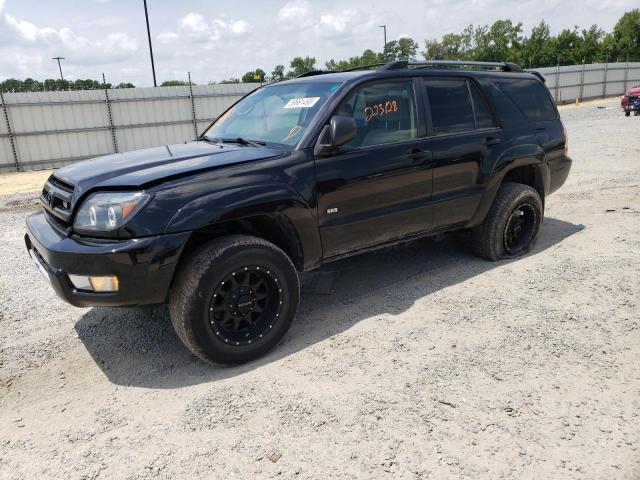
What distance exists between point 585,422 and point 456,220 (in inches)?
89.4

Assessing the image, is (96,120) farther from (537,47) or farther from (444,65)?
(537,47)

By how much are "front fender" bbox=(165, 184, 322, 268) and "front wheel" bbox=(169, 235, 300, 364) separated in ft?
0.63

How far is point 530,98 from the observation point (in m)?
5.17

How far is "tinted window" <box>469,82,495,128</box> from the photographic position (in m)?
4.63

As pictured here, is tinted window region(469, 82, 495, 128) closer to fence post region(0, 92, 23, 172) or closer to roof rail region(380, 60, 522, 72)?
roof rail region(380, 60, 522, 72)

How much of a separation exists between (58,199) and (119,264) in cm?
88

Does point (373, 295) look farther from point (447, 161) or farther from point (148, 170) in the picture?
point (148, 170)

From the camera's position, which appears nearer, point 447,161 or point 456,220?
point 447,161

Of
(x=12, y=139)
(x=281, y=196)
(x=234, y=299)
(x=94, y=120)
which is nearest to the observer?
(x=234, y=299)

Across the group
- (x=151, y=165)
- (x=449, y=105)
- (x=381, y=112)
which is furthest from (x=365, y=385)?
(x=449, y=105)

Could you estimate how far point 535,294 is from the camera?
4.13 meters

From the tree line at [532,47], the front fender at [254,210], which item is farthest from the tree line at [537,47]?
the front fender at [254,210]

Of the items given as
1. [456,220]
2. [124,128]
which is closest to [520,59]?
[124,128]

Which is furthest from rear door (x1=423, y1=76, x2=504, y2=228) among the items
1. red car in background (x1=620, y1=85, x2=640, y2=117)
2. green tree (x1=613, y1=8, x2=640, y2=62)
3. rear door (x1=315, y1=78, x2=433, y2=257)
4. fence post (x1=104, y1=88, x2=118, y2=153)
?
green tree (x1=613, y1=8, x2=640, y2=62)
